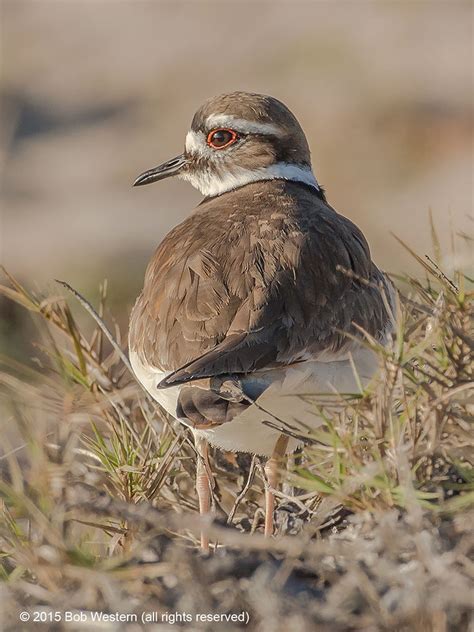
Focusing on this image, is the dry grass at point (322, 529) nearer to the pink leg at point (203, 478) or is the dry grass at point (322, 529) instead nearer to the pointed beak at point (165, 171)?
the pink leg at point (203, 478)

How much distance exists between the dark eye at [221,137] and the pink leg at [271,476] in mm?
1665

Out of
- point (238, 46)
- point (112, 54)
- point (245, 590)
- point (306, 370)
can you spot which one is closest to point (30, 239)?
point (238, 46)

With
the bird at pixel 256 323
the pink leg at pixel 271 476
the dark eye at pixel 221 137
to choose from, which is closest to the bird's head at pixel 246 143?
the dark eye at pixel 221 137

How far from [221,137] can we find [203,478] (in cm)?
180

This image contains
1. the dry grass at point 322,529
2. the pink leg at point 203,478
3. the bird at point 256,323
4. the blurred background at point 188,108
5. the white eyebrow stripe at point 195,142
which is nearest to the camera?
the dry grass at point 322,529

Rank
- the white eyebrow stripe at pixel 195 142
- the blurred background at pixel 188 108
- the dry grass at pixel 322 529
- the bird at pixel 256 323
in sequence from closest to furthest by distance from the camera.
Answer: the dry grass at pixel 322 529 < the bird at pixel 256 323 < the white eyebrow stripe at pixel 195 142 < the blurred background at pixel 188 108

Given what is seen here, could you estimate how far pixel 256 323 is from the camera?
369 cm

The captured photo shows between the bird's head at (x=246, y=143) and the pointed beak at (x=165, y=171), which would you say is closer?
the bird's head at (x=246, y=143)

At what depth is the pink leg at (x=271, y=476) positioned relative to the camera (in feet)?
12.0

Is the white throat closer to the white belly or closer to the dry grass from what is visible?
the white belly

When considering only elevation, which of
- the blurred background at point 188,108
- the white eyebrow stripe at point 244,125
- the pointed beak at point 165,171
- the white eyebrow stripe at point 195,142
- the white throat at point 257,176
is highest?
the white eyebrow stripe at point 244,125

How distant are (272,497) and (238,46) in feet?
61.7

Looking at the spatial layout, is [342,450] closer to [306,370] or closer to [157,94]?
[306,370]

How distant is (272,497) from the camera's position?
374 centimetres
